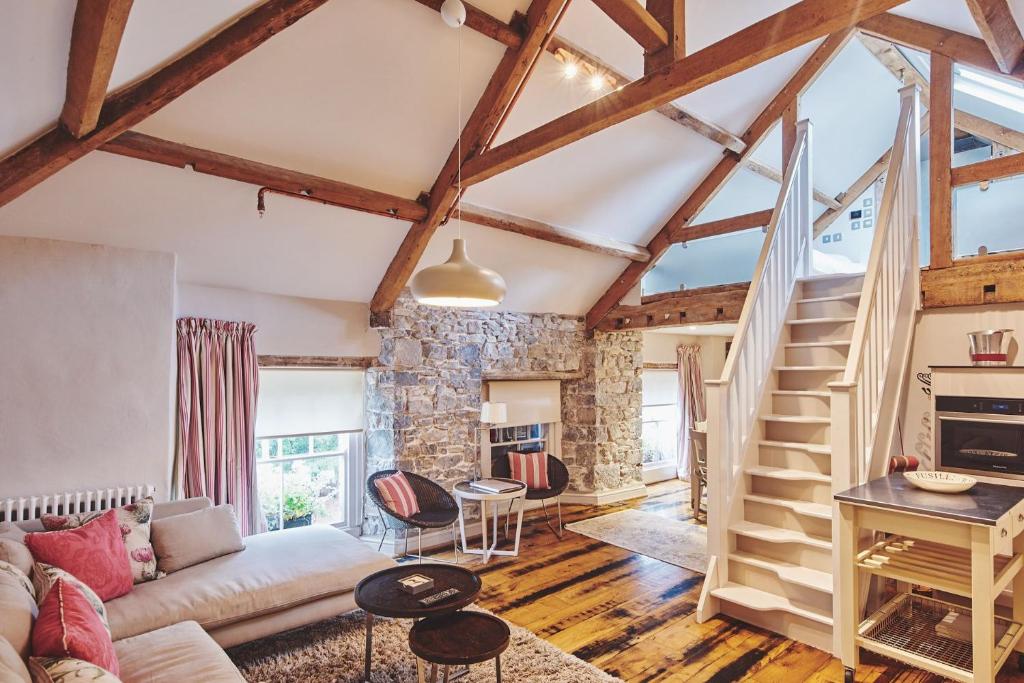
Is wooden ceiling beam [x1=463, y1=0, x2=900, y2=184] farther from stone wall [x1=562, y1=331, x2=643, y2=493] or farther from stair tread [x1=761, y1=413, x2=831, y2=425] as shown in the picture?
stone wall [x1=562, y1=331, x2=643, y2=493]

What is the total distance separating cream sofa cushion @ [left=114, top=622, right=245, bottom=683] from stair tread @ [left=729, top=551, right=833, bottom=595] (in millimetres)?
2983

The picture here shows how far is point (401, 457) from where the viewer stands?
510cm

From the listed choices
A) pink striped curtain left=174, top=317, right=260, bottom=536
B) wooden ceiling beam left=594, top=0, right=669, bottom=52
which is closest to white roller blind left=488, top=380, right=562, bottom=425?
pink striped curtain left=174, top=317, right=260, bottom=536

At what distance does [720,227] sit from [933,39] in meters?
2.16

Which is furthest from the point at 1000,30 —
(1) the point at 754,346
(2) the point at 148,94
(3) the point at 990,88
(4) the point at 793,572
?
(2) the point at 148,94

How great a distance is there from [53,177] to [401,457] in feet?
10.7

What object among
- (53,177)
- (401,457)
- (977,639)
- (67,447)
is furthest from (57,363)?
(977,639)

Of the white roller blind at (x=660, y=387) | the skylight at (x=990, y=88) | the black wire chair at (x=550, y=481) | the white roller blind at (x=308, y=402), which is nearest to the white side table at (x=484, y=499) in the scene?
the black wire chair at (x=550, y=481)

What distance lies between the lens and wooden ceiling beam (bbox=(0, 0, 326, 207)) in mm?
2668

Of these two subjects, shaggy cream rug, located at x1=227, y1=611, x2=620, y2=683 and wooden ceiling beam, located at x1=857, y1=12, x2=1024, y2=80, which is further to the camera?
wooden ceiling beam, located at x1=857, y1=12, x2=1024, y2=80

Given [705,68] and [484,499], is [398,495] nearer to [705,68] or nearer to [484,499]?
[484,499]

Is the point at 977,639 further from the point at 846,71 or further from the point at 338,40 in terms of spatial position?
the point at 846,71

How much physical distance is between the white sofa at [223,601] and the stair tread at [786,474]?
2.59m

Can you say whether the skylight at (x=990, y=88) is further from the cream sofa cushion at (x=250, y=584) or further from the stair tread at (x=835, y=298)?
the cream sofa cushion at (x=250, y=584)
